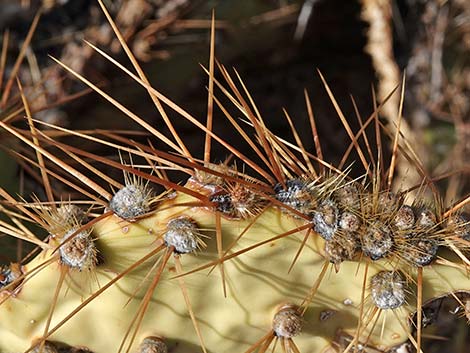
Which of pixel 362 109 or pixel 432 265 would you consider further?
pixel 362 109

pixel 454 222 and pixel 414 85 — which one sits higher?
pixel 414 85

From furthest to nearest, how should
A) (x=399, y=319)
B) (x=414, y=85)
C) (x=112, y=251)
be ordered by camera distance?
(x=414, y=85)
(x=399, y=319)
(x=112, y=251)

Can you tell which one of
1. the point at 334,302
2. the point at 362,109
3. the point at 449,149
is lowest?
the point at 334,302

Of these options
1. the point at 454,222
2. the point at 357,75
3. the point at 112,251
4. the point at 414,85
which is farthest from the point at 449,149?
the point at 112,251

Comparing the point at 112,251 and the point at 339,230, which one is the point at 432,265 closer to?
the point at 339,230
